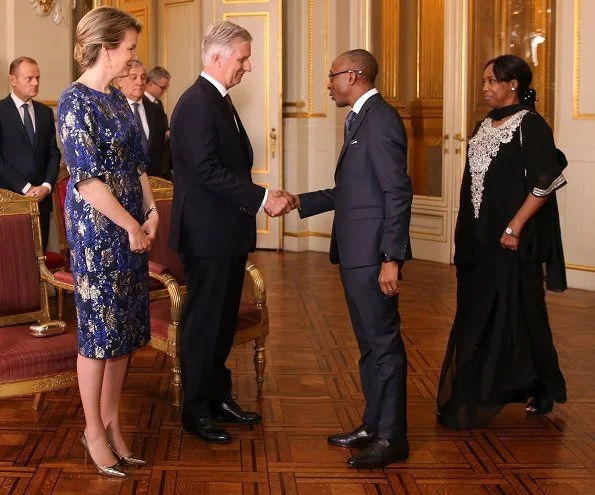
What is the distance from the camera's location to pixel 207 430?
3.80 m

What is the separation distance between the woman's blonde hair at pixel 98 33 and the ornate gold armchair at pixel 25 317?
1054 mm

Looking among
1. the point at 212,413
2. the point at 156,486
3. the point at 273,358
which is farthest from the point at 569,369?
the point at 156,486

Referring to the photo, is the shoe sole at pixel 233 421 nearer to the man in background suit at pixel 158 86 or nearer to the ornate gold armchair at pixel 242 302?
the ornate gold armchair at pixel 242 302

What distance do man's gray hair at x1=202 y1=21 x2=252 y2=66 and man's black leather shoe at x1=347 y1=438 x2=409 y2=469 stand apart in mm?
1512

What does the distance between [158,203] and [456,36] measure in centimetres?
418

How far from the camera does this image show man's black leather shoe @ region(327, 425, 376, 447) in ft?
12.2

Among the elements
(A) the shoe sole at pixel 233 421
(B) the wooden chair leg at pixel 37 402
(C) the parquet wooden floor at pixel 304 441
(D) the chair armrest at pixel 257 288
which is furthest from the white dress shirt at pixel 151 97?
(A) the shoe sole at pixel 233 421

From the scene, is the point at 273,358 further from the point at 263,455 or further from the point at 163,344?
the point at 263,455

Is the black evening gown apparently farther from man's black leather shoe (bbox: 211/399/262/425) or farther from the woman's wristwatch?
man's black leather shoe (bbox: 211/399/262/425)

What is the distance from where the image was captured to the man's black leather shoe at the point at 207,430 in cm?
379

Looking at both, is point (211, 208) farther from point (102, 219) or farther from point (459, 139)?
point (459, 139)

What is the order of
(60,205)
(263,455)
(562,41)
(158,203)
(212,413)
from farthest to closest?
1. (562,41)
2. (60,205)
3. (158,203)
4. (212,413)
5. (263,455)

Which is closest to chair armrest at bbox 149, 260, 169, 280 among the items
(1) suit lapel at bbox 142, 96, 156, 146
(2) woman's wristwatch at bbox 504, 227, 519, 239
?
(2) woman's wristwatch at bbox 504, 227, 519, 239

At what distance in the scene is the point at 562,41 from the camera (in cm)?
726
